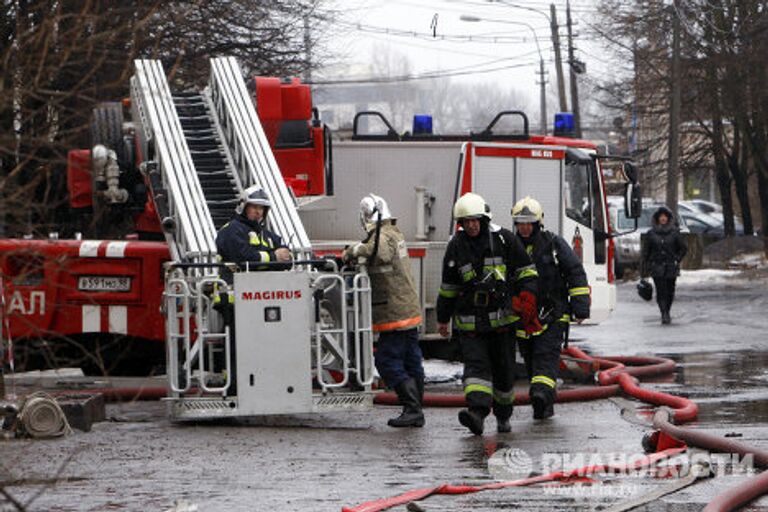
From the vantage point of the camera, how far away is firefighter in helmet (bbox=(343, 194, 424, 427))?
11.7 metres

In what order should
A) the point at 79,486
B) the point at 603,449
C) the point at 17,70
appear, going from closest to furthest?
the point at 17,70 → the point at 79,486 → the point at 603,449

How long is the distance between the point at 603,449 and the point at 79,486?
10.6 ft

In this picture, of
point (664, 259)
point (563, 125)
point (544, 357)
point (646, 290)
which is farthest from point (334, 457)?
point (646, 290)

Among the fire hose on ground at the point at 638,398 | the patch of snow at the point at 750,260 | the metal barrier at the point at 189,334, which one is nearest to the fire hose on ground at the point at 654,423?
the fire hose on ground at the point at 638,398

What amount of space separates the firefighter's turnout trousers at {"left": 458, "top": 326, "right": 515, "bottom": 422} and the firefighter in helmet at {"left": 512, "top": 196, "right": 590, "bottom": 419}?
503 mm

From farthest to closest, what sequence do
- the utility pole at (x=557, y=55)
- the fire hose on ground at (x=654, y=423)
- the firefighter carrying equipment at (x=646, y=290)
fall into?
1. the utility pole at (x=557, y=55)
2. the firefighter carrying equipment at (x=646, y=290)
3. the fire hose on ground at (x=654, y=423)

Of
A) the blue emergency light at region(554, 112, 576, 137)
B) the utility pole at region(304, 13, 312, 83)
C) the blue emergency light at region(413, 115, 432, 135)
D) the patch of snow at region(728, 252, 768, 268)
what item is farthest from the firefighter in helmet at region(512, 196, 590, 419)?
the patch of snow at region(728, 252, 768, 268)

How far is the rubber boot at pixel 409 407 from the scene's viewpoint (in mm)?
11586

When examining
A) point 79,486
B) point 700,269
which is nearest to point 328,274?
point 79,486

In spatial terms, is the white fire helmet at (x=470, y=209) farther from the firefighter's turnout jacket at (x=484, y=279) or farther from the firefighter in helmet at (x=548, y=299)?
the firefighter in helmet at (x=548, y=299)

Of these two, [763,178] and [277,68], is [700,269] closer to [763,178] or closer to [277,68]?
[763,178]

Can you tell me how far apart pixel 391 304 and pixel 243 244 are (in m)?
1.15

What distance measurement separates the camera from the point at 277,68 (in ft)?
91.7

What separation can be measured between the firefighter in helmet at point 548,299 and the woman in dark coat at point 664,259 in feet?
36.0
